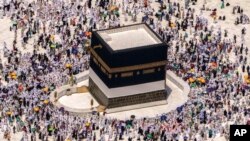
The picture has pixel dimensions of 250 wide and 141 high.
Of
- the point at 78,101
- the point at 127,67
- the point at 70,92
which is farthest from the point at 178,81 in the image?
the point at 70,92

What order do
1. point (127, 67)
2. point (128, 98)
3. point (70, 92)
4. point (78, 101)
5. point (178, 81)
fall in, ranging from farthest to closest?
point (178, 81) < point (70, 92) < point (78, 101) < point (128, 98) < point (127, 67)

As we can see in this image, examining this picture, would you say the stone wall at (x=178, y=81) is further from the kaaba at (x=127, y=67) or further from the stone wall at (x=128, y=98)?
the kaaba at (x=127, y=67)

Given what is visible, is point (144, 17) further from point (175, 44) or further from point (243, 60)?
point (243, 60)

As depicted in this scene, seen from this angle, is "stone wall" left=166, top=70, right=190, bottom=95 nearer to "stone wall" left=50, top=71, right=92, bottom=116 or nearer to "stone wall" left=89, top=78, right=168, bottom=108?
"stone wall" left=89, top=78, right=168, bottom=108

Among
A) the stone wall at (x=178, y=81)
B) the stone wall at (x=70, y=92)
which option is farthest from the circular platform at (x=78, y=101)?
the stone wall at (x=178, y=81)

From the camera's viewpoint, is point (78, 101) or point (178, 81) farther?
point (178, 81)

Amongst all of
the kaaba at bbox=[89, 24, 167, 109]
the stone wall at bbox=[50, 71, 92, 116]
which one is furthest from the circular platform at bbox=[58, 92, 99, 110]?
the kaaba at bbox=[89, 24, 167, 109]

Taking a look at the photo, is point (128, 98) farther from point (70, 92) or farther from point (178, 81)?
point (178, 81)

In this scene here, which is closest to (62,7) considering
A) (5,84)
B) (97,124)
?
(5,84)
